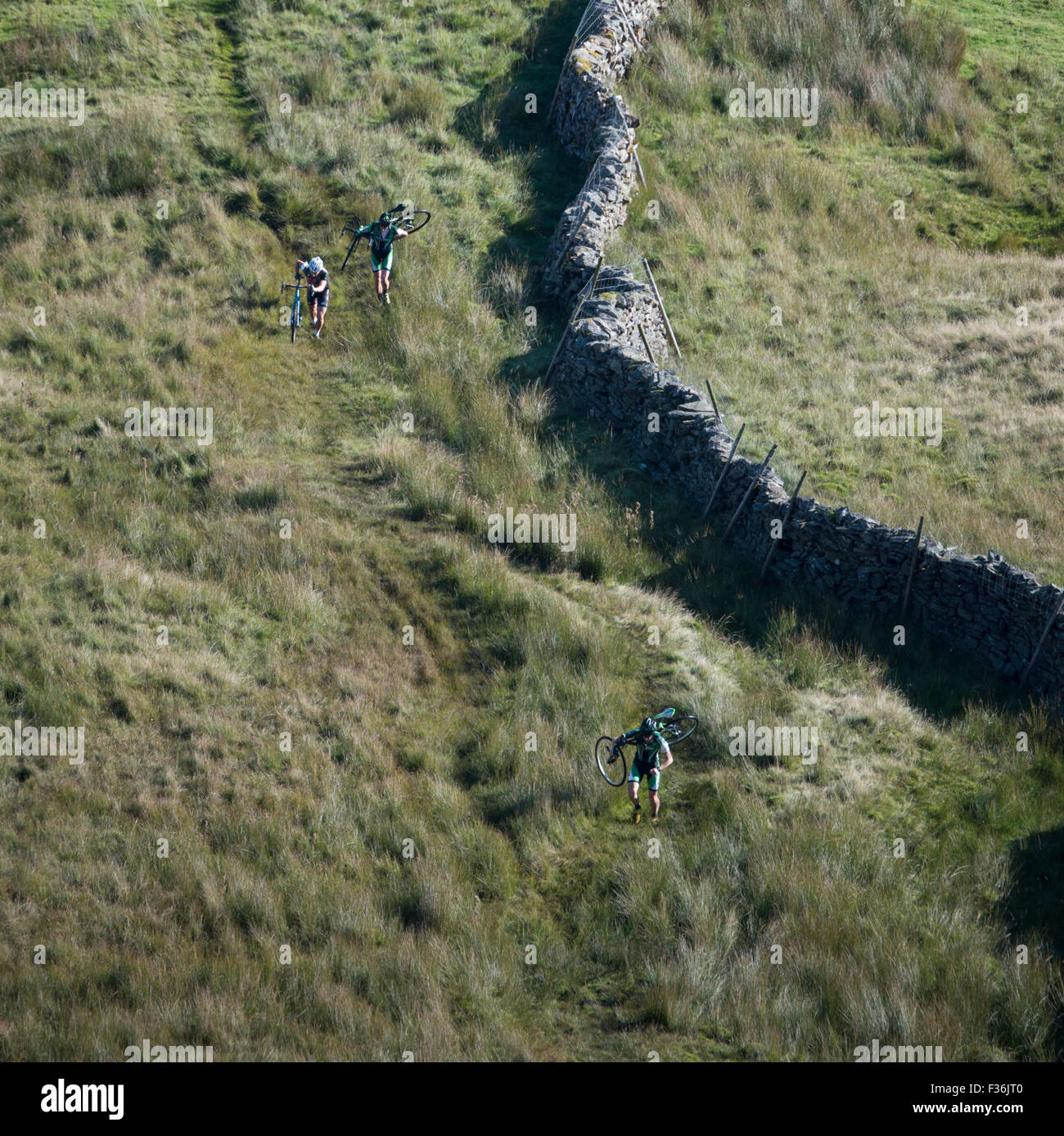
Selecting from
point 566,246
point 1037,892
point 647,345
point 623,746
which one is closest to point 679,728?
point 623,746

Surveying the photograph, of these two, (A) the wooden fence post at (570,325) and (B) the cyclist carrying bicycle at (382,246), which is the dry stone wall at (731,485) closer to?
(A) the wooden fence post at (570,325)

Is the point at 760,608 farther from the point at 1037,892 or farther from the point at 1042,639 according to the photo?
the point at 1037,892

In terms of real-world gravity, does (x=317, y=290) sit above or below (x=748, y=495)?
above

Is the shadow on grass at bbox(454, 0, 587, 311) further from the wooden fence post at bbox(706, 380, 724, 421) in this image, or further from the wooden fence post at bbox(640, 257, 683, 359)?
the wooden fence post at bbox(706, 380, 724, 421)

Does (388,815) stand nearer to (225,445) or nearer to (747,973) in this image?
(747,973)

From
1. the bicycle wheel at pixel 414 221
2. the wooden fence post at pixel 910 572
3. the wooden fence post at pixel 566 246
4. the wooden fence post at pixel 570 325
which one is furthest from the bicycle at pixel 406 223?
the wooden fence post at pixel 910 572

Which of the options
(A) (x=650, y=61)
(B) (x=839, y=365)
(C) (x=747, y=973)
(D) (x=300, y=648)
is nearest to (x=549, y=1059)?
(C) (x=747, y=973)
